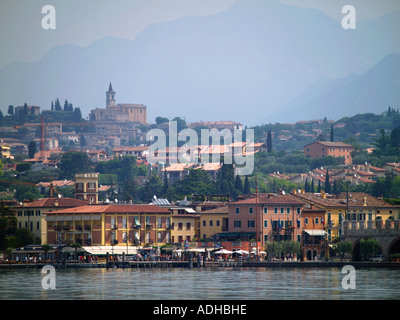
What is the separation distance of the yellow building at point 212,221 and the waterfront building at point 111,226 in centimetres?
364

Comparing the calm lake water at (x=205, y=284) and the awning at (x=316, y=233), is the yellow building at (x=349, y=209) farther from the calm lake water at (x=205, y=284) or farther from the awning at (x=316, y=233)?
the calm lake water at (x=205, y=284)

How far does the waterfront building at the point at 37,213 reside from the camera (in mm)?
127188

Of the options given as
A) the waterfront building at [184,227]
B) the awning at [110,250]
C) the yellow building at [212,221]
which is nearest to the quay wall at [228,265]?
the awning at [110,250]

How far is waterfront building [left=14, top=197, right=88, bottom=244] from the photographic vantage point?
12719 centimetres

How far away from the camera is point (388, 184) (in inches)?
6678

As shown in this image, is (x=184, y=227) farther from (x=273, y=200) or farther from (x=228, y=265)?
(x=228, y=265)

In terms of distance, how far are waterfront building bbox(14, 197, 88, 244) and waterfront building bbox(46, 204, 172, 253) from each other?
408cm

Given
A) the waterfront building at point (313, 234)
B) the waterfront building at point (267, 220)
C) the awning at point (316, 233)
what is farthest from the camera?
the awning at point (316, 233)

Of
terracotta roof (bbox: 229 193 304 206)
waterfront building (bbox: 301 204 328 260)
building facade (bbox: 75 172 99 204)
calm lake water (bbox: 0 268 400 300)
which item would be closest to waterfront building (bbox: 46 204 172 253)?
terracotta roof (bbox: 229 193 304 206)

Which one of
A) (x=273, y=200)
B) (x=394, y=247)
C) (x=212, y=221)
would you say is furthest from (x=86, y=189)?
(x=394, y=247)

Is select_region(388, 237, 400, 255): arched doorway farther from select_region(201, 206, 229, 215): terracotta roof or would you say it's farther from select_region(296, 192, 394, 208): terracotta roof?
select_region(201, 206, 229, 215): terracotta roof

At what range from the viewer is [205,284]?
83750 millimetres
